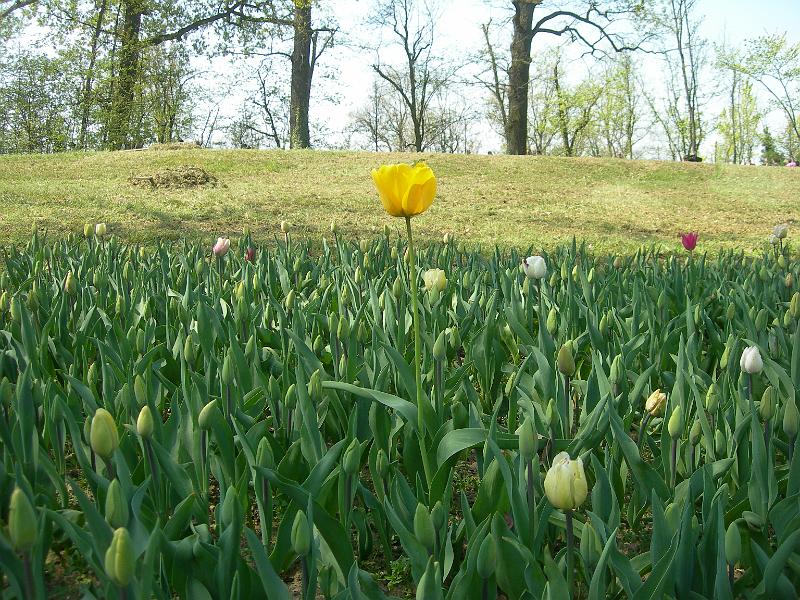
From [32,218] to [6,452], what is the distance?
697 cm

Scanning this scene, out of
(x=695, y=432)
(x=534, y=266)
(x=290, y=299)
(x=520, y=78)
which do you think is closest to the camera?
(x=695, y=432)

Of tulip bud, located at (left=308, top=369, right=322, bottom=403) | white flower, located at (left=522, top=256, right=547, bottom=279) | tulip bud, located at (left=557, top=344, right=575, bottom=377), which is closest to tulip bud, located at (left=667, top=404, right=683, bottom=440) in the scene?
tulip bud, located at (left=557, top=344, right=575, bottom=377)

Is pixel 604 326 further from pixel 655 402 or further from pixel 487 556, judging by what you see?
pixel 487 556

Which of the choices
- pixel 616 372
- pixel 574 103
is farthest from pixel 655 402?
pixel 574 103

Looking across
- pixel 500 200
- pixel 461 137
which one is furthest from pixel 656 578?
pixel 461 137

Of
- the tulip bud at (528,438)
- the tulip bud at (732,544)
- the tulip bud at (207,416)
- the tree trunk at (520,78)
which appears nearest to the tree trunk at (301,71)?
the tree trunk at (520,78)

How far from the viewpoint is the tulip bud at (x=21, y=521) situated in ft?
2.99

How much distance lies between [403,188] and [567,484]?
747 millimetres

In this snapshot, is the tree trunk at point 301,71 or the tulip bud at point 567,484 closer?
the tulip bud at point 567,484

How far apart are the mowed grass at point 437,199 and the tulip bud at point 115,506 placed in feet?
13.8

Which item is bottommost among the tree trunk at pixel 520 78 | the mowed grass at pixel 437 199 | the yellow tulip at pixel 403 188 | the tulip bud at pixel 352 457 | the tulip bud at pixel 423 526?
the tulip bud at pixel 423 526

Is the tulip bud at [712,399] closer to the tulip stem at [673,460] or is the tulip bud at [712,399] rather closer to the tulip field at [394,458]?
the tulip field at [394,458]

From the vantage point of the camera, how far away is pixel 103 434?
1.21 meters

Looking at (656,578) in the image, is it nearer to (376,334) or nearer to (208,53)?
(376,334)
